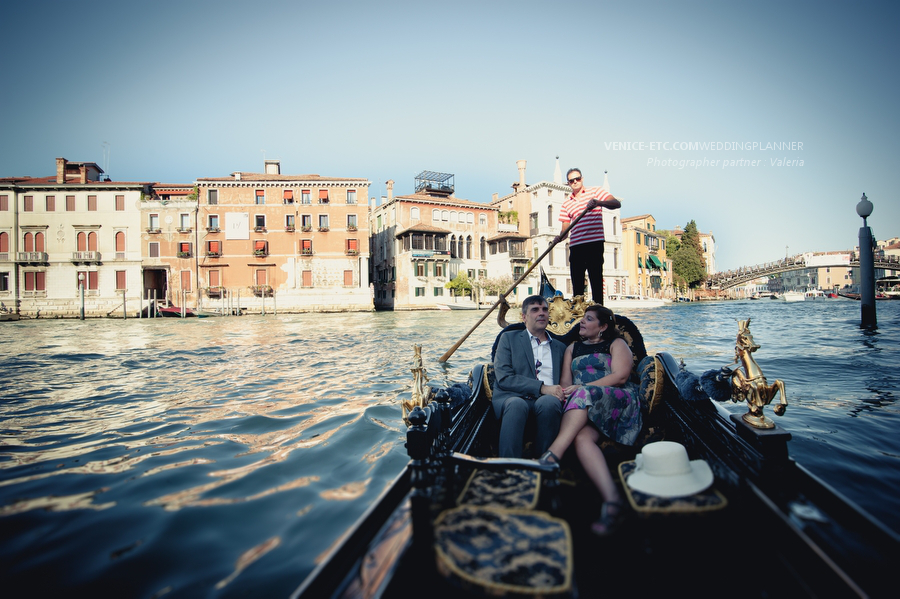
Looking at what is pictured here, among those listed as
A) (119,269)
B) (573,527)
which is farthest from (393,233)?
(573,527)

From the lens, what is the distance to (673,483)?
148 cm

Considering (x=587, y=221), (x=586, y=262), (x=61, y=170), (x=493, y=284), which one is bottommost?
(x=586, y=262)

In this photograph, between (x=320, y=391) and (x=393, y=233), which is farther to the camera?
(x=393, y=233)

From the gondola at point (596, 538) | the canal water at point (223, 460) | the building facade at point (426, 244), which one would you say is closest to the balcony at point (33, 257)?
the building facade at point (426, 244)

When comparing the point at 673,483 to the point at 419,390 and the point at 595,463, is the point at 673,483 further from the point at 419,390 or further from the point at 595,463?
the point at 419,390

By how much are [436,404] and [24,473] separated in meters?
2.43

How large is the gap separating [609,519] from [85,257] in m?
30.5

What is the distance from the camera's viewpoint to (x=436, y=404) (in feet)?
6.41

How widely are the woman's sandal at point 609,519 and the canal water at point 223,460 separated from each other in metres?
0.99

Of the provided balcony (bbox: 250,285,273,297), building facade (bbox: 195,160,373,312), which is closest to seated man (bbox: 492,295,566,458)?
building facade (bbox: 195,160,373,312)

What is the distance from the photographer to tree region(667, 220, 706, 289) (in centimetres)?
4156

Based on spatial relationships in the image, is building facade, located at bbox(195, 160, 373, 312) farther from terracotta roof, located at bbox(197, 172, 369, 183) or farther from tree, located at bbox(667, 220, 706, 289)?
tree, located at bbox(667, 220, 706, 289)

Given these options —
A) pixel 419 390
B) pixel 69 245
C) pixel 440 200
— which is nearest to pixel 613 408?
pixel 419 390

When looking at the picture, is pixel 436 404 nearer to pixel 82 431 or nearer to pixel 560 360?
pixel 560 360
